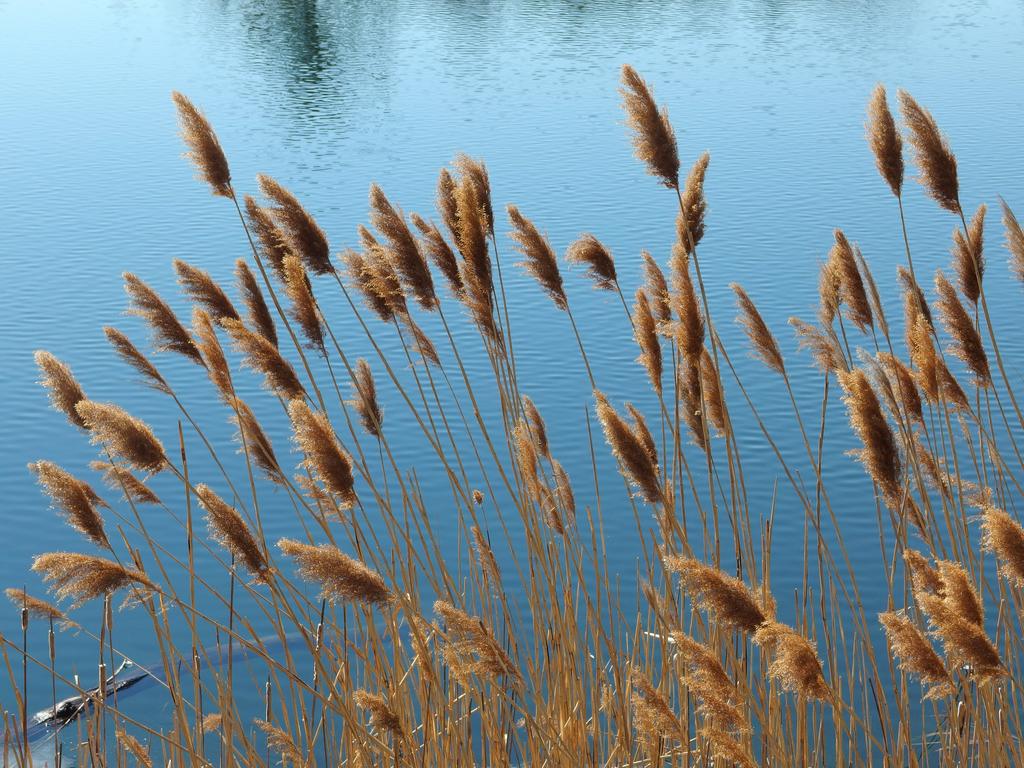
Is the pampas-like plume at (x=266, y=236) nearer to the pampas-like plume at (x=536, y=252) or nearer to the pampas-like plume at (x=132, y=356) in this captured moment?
the pampas-like plume at (x=132, y=356)

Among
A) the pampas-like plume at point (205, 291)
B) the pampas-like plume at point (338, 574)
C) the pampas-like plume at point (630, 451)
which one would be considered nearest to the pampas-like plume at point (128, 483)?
the pampas-like plume at point (205, 291)

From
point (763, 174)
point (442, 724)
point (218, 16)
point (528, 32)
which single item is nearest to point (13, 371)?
point (442, 724)

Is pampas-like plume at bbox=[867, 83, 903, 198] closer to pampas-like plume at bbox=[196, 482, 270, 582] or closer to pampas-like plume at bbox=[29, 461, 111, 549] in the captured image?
pampas-like plume at bbox=[196, 482, 270, 582]

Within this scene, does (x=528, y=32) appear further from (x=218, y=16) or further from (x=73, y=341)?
(x=73, y=341)

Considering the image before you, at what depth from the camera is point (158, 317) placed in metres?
2.82

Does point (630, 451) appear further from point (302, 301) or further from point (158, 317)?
point (158, 317)

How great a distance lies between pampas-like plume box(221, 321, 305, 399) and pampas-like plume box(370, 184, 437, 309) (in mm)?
345

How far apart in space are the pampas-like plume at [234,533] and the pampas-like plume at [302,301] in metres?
0.59

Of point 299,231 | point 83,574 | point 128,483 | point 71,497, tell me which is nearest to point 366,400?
point 299,231

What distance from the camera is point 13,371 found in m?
7.89

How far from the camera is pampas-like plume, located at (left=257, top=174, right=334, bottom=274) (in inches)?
114

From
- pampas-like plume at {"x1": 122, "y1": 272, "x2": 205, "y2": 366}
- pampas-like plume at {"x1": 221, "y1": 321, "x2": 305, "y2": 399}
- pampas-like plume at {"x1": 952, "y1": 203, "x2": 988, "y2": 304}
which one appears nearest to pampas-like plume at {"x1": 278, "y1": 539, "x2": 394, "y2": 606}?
pampas-like plume at {"x1": 221, "y1": 321, "x2": 305, "y2": 399}

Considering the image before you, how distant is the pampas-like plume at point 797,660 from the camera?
186 cm

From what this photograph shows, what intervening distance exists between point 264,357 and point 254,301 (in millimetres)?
419
